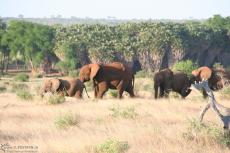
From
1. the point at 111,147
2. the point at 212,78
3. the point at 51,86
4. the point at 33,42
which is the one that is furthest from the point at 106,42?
the point at 111,147

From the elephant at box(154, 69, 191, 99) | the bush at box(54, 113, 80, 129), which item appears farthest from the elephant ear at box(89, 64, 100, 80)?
the bush at box(54, 113, 80, 129)

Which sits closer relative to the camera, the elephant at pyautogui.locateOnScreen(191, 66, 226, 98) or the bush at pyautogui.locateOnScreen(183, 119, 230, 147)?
the bush at pyautogui.locateOnScreen(183, 119, 230, 147)

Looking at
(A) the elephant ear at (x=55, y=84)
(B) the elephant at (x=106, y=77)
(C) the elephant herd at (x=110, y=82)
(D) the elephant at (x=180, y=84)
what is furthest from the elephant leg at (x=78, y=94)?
(D) the elephant at (x=180, y=84)

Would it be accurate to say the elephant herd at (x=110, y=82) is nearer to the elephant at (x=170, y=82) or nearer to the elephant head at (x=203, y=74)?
the elephant at (x=170, y=82)

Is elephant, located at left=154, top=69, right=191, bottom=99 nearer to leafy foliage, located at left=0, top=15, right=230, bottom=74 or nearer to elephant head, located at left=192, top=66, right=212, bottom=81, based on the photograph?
elephant head, located at left=192, top=66, right=212, bottom=81

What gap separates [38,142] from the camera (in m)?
10.6

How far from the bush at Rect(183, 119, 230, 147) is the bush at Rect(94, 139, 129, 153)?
158cm

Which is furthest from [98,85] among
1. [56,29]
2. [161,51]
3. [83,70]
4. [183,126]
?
[56,29]

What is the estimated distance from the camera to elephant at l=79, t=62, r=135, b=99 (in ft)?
76.9

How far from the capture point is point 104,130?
12.1 metres

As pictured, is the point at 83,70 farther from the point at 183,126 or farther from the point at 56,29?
the point at 56,29

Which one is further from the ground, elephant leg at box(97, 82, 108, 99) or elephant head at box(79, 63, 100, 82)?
elephant head at box(79, 63, 100, 82)

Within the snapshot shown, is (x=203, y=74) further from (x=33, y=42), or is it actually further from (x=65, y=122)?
(x=33, y=42)

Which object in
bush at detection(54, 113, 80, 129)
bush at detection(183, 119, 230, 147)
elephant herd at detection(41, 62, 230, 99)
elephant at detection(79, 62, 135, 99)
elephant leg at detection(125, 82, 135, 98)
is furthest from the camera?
elephant leg at detection(125, 82, 135, 98)
